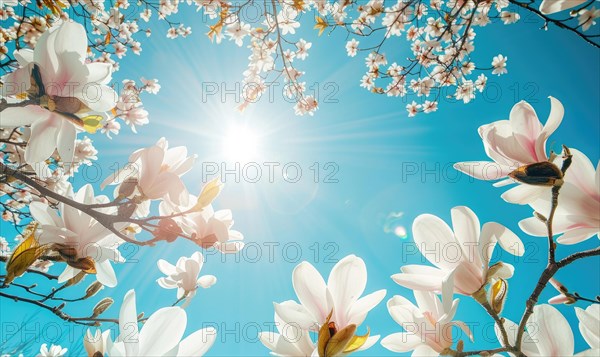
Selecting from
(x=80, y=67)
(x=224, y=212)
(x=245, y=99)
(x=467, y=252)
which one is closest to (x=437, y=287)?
(x=467, y=252)

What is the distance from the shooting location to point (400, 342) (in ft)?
1.84

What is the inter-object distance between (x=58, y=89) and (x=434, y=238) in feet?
2.23

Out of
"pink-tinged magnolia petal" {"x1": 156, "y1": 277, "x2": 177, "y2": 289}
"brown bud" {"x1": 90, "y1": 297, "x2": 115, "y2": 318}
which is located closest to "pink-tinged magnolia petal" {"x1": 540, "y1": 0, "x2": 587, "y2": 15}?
"pink-tinged magnolia petal" {"x1": 156, "y1": 277, "x2": 177, "y2": 289}

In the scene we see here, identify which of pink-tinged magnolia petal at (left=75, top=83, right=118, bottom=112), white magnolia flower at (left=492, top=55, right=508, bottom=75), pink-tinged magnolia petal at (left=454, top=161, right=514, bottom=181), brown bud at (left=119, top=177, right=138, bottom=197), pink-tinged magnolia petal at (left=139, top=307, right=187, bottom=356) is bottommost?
pink-tinged magnolia petal at (left=139, top=307, right=187, bottom=356)

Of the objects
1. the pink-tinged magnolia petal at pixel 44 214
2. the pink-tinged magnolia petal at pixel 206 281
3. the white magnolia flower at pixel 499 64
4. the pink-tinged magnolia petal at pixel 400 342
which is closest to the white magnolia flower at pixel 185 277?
the pink-tinged magnolia petal at pixel 206 281

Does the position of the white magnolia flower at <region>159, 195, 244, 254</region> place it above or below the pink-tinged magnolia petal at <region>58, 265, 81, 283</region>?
above

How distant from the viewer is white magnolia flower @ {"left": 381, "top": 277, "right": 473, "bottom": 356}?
529 mm

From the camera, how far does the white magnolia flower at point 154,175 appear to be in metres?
0.69

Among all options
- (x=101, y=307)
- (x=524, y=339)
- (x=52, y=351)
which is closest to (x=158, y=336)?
(x=524, y=339)

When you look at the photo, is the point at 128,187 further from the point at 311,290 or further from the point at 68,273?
the point at 311,290

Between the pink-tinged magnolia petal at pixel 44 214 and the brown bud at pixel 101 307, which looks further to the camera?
the brown bud at pixel 101 307

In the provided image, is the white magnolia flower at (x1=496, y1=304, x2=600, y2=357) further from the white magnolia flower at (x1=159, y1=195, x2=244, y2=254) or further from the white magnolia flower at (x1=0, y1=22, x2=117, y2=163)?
the white magnolia flower at (x1=0, y1=22, x2=117, y2=163)

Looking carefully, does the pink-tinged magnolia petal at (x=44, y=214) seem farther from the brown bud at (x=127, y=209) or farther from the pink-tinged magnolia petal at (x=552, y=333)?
the pink-tinged magnolia petal at (x=552, y=333)

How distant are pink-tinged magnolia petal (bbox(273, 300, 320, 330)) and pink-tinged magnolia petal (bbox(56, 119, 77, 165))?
45 cm
